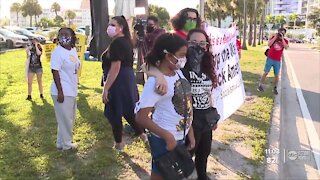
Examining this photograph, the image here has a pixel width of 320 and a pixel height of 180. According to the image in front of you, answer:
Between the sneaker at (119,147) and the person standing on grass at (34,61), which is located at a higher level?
the person standing on grass at (34,61)

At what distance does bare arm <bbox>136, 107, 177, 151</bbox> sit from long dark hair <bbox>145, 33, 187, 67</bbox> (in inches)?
14.4

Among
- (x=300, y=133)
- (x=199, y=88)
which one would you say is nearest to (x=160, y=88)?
(x=199, y=88)

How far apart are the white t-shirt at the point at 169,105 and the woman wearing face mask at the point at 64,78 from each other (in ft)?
6.33

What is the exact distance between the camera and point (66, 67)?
178 inches

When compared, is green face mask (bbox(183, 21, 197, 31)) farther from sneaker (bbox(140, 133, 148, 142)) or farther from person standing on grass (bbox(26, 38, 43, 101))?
person standing on grass (bbox(26, 38, 43, 101))

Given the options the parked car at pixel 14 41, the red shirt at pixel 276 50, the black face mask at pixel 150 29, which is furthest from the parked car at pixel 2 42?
the black face mask at pixel 150 29

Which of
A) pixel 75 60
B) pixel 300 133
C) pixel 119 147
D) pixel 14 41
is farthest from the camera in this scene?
pixel 14 41

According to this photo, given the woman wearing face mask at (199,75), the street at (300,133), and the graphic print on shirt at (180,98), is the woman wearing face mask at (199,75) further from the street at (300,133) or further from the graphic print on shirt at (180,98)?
the street at (300,133)

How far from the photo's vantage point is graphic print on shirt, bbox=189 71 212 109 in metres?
3.43

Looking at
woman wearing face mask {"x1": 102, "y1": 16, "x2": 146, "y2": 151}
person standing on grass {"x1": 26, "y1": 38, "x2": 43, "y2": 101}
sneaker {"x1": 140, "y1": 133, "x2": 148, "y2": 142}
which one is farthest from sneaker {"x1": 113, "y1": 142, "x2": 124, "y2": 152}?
person standing on grass {"x1": 26, "y1": 38, "x2": 43, "y2": 101}

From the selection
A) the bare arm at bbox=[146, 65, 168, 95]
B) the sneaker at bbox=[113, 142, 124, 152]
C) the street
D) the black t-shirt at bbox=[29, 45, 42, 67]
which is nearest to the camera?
the bare arm at bbox=[146, 65, 168, 95]

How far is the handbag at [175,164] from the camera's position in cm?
273

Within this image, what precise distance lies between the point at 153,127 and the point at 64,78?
214 cm

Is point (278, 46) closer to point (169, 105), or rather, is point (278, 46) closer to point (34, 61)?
point (34, 61)
